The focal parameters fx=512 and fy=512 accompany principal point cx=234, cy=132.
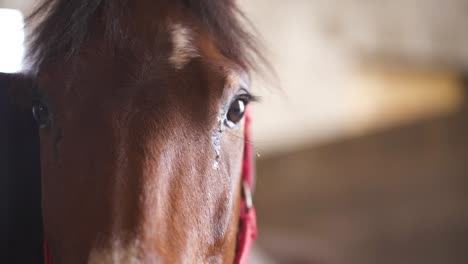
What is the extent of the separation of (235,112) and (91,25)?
0.26m

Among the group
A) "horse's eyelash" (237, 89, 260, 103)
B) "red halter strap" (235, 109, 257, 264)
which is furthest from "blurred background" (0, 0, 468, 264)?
"horse's eyelash" (237, 89, 260, 103)

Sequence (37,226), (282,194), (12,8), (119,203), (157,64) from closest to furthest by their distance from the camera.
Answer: (119,203)
(157,64)
(37,226)
(12,8)
(282,194)

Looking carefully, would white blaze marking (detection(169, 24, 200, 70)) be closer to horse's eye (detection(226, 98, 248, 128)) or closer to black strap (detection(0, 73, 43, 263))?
horse's eye (detection(226, 98, 248, 128))

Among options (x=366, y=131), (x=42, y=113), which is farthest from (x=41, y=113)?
(x=366, y=131)

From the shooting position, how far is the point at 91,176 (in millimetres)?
667

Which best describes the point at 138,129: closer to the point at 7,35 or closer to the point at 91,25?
the point at 91,25

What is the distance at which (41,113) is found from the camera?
784mm

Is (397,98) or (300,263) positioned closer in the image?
(300,263)

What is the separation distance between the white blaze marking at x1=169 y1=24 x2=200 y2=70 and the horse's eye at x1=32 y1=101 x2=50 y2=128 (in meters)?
0.21

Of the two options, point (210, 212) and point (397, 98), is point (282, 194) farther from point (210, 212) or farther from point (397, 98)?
point (210, 212)

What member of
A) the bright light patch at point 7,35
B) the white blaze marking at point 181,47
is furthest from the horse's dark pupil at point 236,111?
the bright light patch at point 7,35

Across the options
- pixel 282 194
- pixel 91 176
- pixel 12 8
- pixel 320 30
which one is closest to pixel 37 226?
pixel 91 176

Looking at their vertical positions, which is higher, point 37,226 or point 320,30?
point 37,226

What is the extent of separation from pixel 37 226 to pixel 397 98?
2939mm
